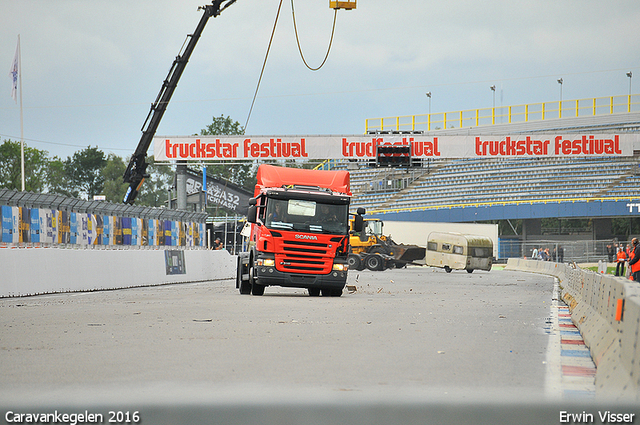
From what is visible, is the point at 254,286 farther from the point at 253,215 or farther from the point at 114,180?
the point at 114,180

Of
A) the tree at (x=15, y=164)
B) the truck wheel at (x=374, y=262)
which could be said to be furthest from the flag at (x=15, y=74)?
the tree at (x=15, y=164)

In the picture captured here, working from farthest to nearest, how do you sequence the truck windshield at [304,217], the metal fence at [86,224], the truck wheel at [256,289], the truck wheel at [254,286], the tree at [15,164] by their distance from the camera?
1. the tree at [15,164]
2. the truck wheel at [256,289]
3. the truck wheel at [254,286]
4. the truck windshield at [304,217]
5. the metal fence at [86,224]

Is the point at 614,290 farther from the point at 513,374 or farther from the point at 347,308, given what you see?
the point at 347,308

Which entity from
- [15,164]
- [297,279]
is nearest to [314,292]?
[297,279]

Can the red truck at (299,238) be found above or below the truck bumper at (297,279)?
above

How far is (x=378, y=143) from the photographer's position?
44531 mm

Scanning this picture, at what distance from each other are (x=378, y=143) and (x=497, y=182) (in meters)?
22.7

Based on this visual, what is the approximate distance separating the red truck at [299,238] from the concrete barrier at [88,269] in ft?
14.6

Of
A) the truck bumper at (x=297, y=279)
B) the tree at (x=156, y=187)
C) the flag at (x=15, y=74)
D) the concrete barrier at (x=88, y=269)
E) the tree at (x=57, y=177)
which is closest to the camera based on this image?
the concrete barrier at (x=88, y=269)

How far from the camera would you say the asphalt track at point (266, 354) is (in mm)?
5688

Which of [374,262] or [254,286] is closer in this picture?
[254,286]

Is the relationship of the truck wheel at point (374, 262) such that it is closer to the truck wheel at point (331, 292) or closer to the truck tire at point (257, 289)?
the truck wheel at point (331, 292)

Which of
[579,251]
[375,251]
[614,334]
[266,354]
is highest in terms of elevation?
[614,334]

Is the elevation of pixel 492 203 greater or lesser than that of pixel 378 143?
lesser
